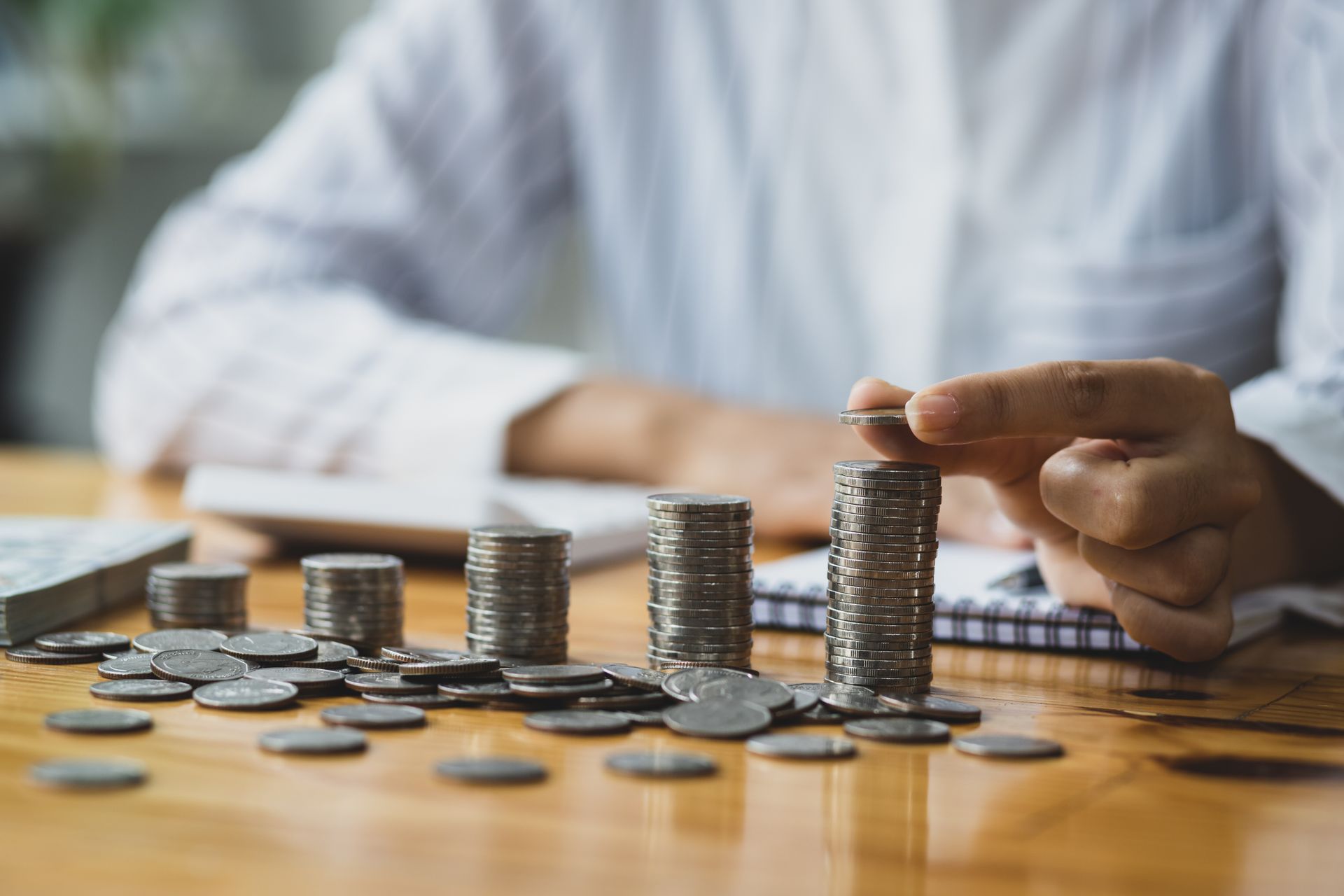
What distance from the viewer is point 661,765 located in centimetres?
61

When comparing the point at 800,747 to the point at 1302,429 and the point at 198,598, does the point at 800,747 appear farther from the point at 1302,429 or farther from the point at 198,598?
the point at 1302,429

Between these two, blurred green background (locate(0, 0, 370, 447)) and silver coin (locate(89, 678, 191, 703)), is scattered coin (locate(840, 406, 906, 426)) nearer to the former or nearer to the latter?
silver coin (locate(89, 678, 191, 703))

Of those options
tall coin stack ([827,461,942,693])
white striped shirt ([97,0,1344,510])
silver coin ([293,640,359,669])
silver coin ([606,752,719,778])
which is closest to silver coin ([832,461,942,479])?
tall coin stack ([827,461,942,693])

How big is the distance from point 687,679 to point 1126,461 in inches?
13.3

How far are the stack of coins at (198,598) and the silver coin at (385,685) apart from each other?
0.75 feet

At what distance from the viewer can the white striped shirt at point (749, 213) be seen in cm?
177

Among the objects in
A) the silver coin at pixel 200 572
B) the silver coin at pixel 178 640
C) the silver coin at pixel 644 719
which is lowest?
the silver coin at pixel 644 719

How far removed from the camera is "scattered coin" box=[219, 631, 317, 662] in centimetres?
82

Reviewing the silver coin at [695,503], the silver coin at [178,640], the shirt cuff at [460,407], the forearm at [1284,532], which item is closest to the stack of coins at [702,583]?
the silver coin at [695,503]

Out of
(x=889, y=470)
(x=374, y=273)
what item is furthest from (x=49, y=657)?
(x=374, y=273)

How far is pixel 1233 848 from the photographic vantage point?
529mm

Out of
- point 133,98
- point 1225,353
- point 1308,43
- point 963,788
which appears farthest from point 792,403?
point 133,98

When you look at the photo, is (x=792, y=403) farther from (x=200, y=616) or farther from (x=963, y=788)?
(x=963, y=788)

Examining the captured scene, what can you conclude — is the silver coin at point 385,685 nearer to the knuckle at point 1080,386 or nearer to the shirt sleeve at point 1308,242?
the knuckle at point 1080,386
